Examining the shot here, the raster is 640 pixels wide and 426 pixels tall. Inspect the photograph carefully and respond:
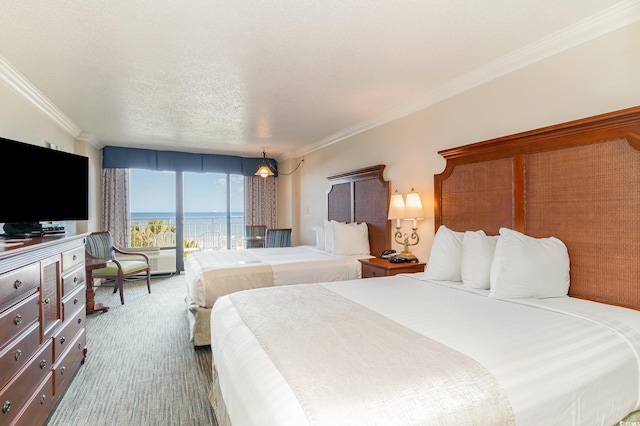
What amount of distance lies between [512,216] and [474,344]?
5.14 feet

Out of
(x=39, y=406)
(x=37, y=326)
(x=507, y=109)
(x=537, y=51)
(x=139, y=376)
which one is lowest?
(x=139, y=376)

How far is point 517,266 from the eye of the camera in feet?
6.76

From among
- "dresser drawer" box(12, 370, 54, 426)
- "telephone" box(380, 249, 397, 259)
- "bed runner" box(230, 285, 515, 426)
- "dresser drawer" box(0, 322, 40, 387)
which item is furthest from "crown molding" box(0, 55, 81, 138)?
"telephone" box(380, 249, 397, 259)

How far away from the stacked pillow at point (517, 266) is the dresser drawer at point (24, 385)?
2731mm

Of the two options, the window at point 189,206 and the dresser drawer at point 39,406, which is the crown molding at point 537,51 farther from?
the window at point 189,206

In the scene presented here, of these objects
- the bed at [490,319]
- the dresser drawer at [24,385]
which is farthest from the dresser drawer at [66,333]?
the bed at [490,319]

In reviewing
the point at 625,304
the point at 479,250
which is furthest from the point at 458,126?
the point at 625,304

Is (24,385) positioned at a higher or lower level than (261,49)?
lower

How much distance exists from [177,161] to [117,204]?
1.36 metres

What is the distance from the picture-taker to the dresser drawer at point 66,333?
84.2 inches

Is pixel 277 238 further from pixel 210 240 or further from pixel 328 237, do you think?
pixel 210 240

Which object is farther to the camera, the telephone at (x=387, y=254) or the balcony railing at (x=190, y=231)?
the balcony railing at (x=190, y=231)

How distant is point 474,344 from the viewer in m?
1.33

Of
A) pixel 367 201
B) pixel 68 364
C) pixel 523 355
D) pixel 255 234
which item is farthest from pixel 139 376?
pixel 255 234
